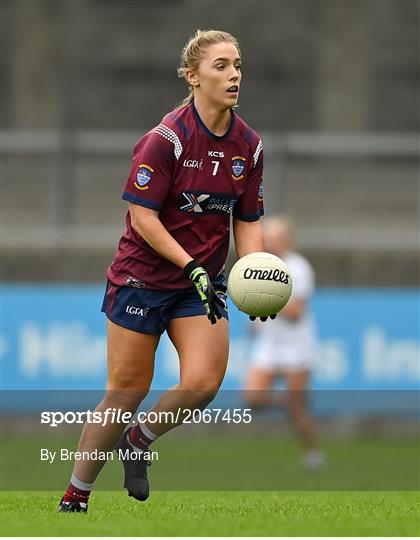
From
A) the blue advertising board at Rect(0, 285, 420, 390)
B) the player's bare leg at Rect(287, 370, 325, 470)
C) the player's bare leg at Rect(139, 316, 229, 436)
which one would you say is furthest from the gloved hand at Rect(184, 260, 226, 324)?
the blue advertising board at Rect(0, 285, 420, 390)

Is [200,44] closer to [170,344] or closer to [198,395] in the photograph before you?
[198,395]

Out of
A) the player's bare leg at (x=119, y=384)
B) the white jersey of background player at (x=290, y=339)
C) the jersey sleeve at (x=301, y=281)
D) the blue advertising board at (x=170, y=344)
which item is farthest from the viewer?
the blue advertising board at (x=170, y=344)

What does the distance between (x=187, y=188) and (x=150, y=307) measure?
0.65 meters

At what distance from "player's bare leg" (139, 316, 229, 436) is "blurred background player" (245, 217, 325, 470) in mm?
5602

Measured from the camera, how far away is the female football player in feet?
24.4

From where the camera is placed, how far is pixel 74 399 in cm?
1473

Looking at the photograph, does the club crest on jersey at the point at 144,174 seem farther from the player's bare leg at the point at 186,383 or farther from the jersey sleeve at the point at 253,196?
the player's bare leg at the point at 186,383

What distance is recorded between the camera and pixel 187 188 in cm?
748

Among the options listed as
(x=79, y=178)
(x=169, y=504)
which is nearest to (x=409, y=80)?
(x=79, y=178)

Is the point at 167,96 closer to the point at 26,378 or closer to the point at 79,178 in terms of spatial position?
the point at 79,178

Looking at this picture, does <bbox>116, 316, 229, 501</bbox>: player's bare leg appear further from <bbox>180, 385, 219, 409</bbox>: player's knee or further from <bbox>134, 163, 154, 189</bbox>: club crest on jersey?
<bbox>134, 163, 154, 189</bbox>: club crest on jersey

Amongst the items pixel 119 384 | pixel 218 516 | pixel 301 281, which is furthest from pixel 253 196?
pixel 301 281

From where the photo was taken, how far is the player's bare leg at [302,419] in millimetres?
12859

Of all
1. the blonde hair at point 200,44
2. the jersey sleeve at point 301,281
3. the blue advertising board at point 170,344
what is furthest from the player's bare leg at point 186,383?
the blue advertising board at point 170,344
